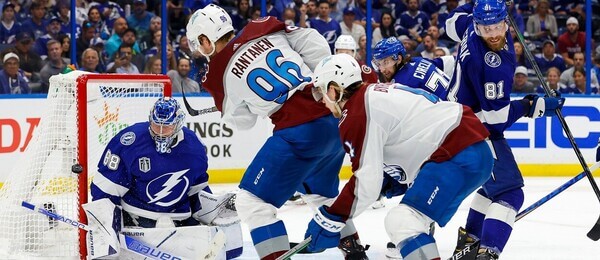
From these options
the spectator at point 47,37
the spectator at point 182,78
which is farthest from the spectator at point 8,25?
the spectator at point 182,78

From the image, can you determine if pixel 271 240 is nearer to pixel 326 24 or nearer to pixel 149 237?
pixel 149 237

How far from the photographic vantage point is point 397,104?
3502 millimetres

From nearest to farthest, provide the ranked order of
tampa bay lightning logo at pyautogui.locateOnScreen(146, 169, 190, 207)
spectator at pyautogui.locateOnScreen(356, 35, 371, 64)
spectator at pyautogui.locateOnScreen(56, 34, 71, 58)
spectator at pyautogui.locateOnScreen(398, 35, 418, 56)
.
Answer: tampa bay lightning logo at pyautogui.locateOnScreen(146, 169, 190, 207), spectator at pyautogui.locateOnScreen(56, 34, 71, 58), spectator at pyautogui.locateOnScreen(356, 35, 371, 64), spectator at pyautogui.locateOnScreen(398, 35, 418, 56)

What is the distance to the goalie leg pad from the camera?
4230 millimetres

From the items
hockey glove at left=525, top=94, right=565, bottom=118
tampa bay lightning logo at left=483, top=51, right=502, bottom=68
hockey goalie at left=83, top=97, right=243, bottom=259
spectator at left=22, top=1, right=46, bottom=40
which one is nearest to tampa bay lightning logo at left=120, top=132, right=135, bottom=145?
hockey goalie at left=83, top=97, right=243, bottom=259

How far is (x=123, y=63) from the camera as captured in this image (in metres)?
7.86

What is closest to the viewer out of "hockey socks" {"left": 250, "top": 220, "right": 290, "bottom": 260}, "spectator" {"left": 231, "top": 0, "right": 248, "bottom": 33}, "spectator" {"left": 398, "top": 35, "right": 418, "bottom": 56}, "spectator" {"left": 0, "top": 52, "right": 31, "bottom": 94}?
"hockey socks" {"left": 250, "top": 220, "right": 290, "bottom": 260}

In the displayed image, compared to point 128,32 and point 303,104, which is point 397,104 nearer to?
point 303,104

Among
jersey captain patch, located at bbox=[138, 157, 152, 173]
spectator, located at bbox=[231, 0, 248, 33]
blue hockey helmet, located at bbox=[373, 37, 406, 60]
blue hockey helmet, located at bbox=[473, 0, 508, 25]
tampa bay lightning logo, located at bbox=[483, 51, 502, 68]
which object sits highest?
blue hockey helmet, located at bbox=[473, 0, 508, 25]

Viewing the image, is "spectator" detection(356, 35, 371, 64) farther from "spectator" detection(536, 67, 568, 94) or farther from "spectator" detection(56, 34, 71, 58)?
"spectator" detection(56, 34, 71, 58)

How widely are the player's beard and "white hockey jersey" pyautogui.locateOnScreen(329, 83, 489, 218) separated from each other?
2.23 ft

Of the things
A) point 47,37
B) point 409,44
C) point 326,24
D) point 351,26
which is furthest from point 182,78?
point 409,44

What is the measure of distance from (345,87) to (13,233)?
181 cm

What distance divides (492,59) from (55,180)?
190cm
